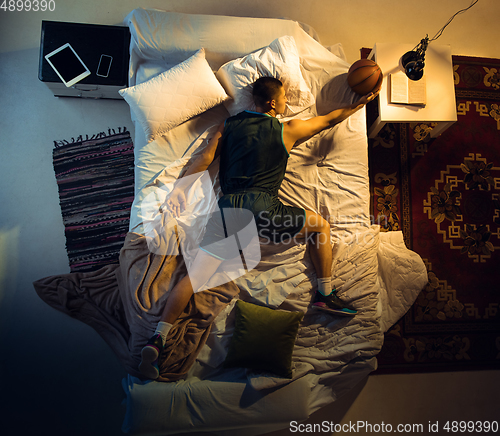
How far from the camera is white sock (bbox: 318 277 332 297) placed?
65.4 inches

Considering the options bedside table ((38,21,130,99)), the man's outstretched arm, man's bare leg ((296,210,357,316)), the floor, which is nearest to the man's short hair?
the man's outstretched arm

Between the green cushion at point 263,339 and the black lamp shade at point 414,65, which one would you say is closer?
the green cushion at point 263,339

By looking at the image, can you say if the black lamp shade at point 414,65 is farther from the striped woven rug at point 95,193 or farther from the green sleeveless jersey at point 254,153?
the striped woven rug at point 95,193

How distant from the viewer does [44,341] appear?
1997mm

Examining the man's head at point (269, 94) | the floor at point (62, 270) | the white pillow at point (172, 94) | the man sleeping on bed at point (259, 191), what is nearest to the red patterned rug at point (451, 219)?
the floor at point (62, 270)

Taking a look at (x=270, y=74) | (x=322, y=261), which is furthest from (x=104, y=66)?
(x=322, y=261)

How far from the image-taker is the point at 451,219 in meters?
2.24

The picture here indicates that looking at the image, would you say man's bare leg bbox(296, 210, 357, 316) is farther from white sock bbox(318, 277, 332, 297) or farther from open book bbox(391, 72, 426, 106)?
open book bbox(391, 72, 426, 106)

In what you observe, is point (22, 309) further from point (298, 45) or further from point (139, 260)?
point (298, 45)

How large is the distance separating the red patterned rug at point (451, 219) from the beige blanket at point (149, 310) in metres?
1.36

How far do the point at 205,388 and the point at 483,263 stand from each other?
7.17 feet

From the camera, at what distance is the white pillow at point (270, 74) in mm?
1768

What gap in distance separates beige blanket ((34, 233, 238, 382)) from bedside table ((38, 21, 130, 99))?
1.09 metres

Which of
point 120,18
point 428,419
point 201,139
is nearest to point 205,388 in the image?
point 201,139
